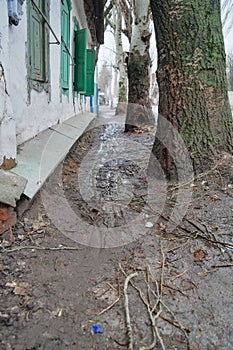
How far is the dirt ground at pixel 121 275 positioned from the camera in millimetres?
996

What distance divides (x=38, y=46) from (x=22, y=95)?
2.75 feet

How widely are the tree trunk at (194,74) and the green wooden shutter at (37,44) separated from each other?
1189 millimetres

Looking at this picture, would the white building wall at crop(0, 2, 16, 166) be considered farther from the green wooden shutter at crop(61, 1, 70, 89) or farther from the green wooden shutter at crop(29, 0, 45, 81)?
the green wooden shutter at crop(61, 1, 70, 89)

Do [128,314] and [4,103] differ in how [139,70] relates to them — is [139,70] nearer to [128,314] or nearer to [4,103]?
[4,103]

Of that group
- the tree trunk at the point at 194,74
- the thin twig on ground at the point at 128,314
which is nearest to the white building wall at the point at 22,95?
the thin twig on ground at the point at 128,314

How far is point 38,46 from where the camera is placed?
2.97 m

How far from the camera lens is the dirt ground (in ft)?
3.27

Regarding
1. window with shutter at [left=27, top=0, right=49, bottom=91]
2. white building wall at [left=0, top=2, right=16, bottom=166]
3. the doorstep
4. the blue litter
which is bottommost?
the blue litter

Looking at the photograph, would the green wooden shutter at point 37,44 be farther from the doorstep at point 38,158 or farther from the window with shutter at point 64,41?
the window with shutter at point 64,41

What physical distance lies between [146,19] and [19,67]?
4277 mm

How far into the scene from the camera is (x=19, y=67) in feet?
7.80

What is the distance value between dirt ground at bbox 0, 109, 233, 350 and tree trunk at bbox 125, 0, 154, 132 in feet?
13.5

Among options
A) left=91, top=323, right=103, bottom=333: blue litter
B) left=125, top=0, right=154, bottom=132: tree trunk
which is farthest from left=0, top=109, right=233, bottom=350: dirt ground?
left=125, top=0, right=154, bottom=132: tree trunk

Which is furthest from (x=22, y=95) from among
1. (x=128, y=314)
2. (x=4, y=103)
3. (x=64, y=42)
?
(x=64, y=42)
